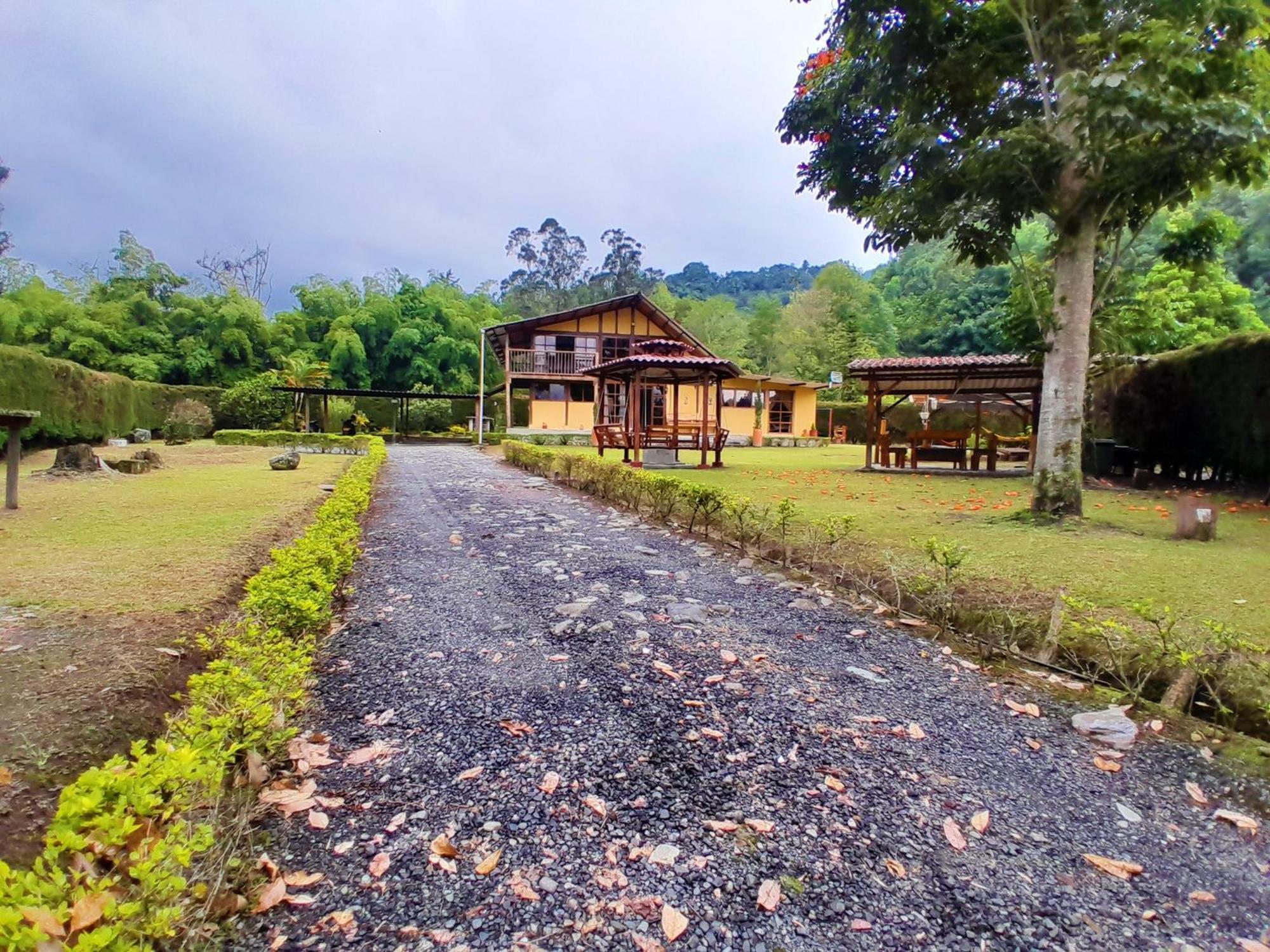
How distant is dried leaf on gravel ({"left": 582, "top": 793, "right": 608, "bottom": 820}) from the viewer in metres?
2.06

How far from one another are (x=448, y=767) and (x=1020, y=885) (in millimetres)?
1827

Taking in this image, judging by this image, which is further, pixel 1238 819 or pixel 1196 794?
pixel 1196 794

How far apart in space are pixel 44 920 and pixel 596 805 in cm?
138

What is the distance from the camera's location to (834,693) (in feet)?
9.70

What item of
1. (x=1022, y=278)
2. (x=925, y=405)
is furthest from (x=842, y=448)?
(x=1022, y=278)

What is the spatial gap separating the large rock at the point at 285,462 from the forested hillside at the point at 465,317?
13618 mm

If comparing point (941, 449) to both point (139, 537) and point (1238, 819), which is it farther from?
point (139, 537)

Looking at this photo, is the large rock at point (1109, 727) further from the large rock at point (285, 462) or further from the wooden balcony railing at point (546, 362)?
the wooden balcony railing at point (546, 362)

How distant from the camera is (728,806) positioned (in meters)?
2.12

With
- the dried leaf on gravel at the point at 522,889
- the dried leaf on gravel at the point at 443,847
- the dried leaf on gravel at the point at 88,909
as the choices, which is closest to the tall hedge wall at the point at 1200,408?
the dried leaf on gravel at the point at 522,889

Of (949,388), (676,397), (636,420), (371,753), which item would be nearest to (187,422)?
(636,420)

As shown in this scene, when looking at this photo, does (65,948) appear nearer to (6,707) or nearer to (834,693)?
(6,707)

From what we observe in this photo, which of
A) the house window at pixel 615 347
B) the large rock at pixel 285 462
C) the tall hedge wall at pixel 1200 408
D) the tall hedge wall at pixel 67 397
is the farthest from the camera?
the house window at pixel 615 347

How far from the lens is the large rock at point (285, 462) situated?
13.2 m
